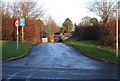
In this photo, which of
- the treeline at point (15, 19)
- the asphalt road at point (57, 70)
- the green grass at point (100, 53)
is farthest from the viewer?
the treeline at point (15, 19)

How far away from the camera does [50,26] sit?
72.4m

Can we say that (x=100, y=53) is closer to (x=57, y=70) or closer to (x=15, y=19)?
(x=57, y=70)

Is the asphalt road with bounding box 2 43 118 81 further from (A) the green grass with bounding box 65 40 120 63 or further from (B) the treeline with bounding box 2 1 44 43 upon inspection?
(B) the treeline with bounding box 2 1 44 43

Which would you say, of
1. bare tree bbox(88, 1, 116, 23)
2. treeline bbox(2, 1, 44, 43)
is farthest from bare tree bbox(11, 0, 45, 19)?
bare tree bbox(88, 1, 116, 23)

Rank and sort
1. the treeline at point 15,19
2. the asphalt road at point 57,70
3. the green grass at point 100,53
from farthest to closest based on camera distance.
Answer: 1. the treeline at point 15,19
2. the green grass at point 100,53
3. the asphalt road at point 57,70

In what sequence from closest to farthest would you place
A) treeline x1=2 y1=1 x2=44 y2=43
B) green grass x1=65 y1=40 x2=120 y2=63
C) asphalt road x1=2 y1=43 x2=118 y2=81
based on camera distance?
asphalt road x1=2 y1=43 x2=118 y2=81, green grass x1=65 y1=40 x2=120 y2=63, treeline x1=2 y1=1 x2=44 y2=43

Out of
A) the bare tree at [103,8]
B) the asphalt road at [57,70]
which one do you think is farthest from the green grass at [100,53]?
the bare tree at [103,8]

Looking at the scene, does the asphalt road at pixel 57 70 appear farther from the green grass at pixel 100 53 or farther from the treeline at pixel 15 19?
the treeline at pixel 15 19

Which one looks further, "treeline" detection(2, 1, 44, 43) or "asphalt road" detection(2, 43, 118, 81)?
"treeline" detection(2, 1, 44, 43)

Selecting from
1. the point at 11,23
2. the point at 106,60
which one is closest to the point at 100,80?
the point at 106,60

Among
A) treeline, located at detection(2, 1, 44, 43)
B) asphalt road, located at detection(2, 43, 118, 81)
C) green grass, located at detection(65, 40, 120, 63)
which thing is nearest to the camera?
asphalt road, located at detection(2, 43, 118, 81)

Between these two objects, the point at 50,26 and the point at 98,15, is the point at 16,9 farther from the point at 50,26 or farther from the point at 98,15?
the point at 50,26

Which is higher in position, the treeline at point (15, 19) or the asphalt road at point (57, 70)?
the treeline at point (15, 19)

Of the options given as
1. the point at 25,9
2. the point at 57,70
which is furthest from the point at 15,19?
the point at 57,70
